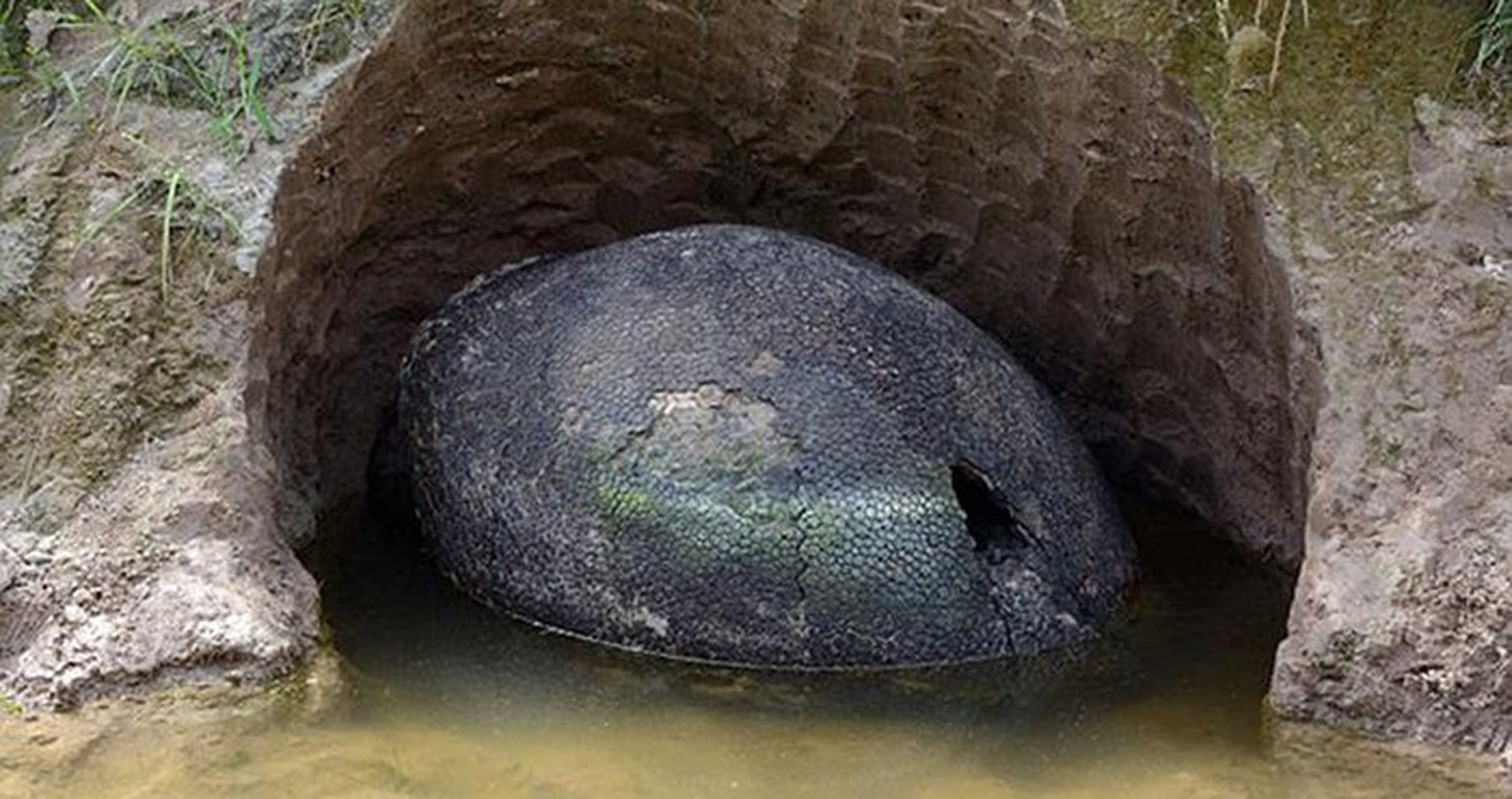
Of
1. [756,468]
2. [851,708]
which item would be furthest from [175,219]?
[851,708]

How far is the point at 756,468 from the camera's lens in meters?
3.94

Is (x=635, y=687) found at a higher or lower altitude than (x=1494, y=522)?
lower

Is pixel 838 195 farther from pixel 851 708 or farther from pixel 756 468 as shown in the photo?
pixel 851 708

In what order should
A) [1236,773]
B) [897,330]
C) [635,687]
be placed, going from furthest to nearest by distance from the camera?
Answer: [897,330] < [635,687] < [1236,773]

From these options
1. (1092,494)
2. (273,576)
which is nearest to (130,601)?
(273,576)

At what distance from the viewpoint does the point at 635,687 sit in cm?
388

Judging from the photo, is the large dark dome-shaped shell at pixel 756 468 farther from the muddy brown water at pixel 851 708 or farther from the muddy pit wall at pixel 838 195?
the muddy pit wall at pixel 838 195

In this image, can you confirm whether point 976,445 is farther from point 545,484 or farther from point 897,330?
point 545,484

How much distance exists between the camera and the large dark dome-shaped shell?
12.8 feet

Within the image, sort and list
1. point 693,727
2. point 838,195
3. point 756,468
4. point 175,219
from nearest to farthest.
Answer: point 693,727 < point 756,468 < point 175,219 < point 838,195

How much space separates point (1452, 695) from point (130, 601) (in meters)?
1.92

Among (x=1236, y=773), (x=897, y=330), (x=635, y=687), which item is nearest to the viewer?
(x=1236, y=773)

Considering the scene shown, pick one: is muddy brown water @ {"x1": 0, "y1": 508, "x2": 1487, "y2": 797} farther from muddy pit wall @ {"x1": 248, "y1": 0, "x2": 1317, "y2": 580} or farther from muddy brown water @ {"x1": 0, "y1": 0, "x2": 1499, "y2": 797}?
muddy pit wall @ {"x1": 248, "y1": 0, "x2": 1317, "y2": 580}

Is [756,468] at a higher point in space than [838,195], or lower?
lower
